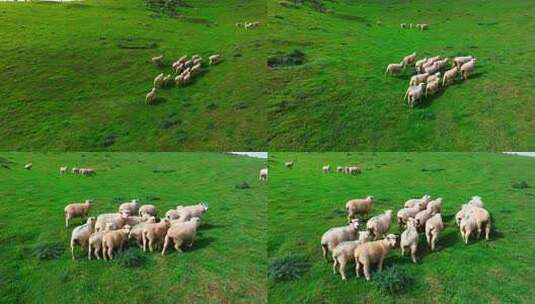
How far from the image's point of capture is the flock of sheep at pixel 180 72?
33.2 m

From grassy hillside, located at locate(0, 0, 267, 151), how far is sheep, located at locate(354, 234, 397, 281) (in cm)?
1133

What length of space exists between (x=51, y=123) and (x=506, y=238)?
24811 mm

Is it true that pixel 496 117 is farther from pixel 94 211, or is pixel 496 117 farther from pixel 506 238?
pixel 94 211

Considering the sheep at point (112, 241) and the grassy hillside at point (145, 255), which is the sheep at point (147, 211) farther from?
the sheep at point (112, 241)

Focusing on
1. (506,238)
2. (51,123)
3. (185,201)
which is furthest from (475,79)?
(51,123)

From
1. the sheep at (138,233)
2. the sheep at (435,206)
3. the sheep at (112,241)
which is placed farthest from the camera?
the sheep at (435,206)

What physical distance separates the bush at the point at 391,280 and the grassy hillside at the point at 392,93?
30.1 ft

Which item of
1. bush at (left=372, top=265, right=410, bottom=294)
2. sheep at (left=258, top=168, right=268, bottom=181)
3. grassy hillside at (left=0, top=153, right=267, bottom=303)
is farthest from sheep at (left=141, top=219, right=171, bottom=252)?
sheep at (left=258, top=168, right=268, bottom=181)

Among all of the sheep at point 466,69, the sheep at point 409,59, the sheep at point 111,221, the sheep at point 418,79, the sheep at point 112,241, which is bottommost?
the sheep at point 112,241

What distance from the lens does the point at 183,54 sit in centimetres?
3969

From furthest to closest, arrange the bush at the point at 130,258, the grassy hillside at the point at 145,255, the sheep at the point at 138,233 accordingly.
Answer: the sheep at the point at 138,233
the bush at the point at 130,258
the grassy hillside at the point at 145,255

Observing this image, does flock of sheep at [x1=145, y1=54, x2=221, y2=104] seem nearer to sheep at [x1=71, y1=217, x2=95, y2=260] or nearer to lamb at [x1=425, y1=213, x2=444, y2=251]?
sheep at [x1=71, y1=217, x2=95, y2=260]

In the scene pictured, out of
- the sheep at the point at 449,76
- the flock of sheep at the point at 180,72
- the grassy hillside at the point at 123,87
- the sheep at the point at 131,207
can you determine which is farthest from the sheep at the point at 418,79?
the sheep at the point at 131,207

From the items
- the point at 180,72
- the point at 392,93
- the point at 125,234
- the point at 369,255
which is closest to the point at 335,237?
the point at 369,255
